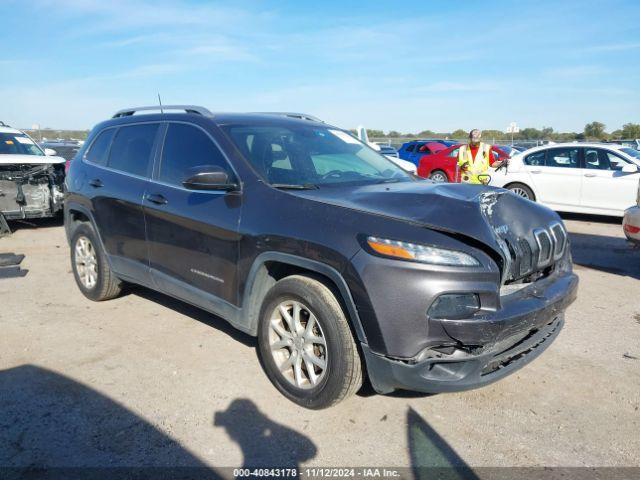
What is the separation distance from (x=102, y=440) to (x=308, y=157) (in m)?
2.31

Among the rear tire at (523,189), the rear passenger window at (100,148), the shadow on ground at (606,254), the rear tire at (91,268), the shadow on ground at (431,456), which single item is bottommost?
the shadow on ground at (431,456)

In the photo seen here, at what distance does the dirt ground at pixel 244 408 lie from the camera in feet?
9.18

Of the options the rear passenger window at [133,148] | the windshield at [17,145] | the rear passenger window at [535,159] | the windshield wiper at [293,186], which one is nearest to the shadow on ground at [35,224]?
the windshield at [17,145]

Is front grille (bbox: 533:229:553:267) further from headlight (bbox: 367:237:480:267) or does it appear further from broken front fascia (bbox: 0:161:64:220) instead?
broken front fascia (bbox: 0:161:64:220)

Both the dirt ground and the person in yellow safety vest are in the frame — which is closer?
the dirt ground

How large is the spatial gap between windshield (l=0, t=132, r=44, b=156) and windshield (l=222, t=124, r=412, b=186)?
24.4 feet

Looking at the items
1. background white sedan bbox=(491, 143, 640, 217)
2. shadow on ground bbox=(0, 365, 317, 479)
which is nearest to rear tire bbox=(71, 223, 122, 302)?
shadow on ground bbox=(0, 365, 317, 479)

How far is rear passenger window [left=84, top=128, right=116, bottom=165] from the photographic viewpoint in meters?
4.93

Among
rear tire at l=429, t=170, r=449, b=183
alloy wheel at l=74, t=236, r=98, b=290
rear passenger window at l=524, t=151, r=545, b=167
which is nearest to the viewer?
alloy wheel at l=74, t=236, r=98, b=290

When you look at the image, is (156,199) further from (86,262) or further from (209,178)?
(86,262)

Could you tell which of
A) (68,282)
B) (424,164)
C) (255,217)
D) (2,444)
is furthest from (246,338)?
(424,164)

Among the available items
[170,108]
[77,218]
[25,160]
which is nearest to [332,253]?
[170,108]

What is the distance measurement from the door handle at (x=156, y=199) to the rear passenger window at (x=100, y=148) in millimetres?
1049

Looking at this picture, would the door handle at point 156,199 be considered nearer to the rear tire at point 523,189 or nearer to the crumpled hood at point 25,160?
the crumpled hood at point 25,160
